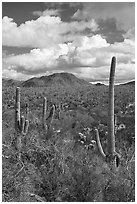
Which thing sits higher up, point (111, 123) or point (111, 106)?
point (111, 106)

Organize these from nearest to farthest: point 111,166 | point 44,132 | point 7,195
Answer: point 7,195 < point 111,166 < point 44,132

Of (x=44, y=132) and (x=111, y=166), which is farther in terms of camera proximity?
(x=44, y=132)

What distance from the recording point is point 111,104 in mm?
7379

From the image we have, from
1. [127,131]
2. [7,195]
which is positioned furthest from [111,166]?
[127,131]

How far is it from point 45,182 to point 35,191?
0.38 metres

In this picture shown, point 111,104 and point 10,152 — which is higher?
point 111,104

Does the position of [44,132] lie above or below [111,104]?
below

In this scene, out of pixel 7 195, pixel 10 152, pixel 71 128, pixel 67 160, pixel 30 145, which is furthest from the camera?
pixel 71 128

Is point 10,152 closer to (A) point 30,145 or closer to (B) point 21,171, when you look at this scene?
(A) point 30,145

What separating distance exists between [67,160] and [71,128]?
308 inches

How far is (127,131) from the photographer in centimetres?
1388

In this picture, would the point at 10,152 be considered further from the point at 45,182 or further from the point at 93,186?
the point at 93,186

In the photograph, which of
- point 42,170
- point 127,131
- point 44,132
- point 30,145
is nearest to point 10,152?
point 30,145

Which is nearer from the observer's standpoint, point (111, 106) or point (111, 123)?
point (111, 106)
